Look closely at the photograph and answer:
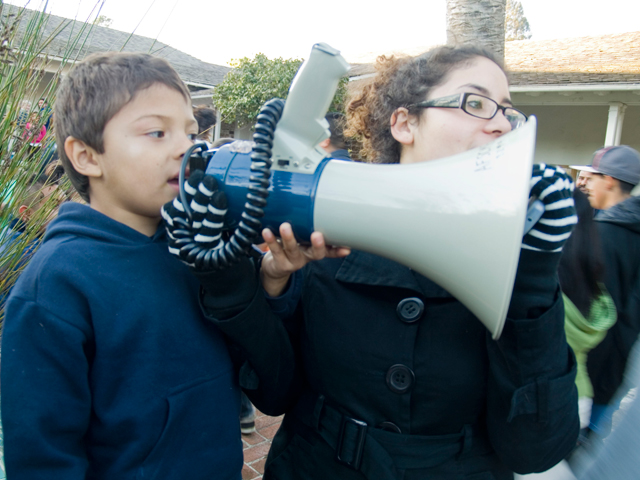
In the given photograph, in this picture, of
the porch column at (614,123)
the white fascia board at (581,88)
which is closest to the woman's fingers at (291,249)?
the white fascia board at (581,88)

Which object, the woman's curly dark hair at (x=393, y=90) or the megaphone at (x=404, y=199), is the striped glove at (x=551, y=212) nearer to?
the megaphone at (x=404, y=199)

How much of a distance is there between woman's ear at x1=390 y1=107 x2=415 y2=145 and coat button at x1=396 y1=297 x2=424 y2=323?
46 cm

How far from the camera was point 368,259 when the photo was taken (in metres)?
1.33

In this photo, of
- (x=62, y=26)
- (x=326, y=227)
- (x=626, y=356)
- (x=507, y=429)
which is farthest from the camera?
(x=626, y=356)

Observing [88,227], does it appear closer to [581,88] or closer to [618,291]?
[618,291]

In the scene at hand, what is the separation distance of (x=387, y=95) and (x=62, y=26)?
1114 millimetres

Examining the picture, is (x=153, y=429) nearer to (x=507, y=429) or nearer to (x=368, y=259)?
(x=368, y=259)

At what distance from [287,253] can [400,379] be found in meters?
0.42

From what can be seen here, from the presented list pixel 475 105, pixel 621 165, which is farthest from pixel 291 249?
pixel 621 165

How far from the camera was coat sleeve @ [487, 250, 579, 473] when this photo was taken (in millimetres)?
1055

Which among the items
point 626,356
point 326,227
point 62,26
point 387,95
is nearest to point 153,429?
point 326,227

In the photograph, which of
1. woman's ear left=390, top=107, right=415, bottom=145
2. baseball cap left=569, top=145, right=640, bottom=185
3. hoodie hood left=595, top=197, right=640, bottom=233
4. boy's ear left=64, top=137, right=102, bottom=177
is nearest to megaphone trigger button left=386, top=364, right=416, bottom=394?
woman's ear left=390, top=107, right=415, bottom=145

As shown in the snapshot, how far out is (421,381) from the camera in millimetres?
1222

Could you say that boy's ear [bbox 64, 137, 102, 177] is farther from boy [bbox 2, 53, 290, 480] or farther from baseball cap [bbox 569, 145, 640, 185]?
baseball cap [bbox 569, 145, 640, 185]
